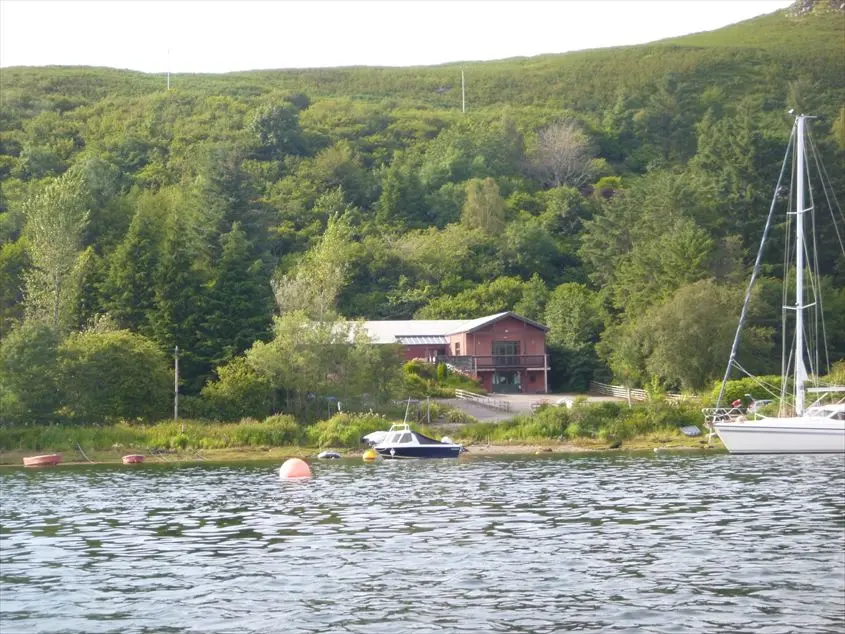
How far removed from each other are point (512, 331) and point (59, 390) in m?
40.3

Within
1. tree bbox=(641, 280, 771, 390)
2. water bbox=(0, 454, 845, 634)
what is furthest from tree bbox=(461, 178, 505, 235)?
water bbox=(0, 454, 845, 634)

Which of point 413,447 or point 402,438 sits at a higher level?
point 402,438

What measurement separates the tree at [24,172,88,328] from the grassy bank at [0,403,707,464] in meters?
16.8

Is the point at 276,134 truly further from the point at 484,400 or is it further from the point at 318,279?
the point at 484,400

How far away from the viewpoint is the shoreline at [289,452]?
64.9 metres

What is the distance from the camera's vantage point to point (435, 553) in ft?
97.9

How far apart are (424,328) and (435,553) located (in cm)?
7345

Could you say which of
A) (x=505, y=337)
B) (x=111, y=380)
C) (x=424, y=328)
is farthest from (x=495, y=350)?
(x=111, y=380)

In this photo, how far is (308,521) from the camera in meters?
37.0

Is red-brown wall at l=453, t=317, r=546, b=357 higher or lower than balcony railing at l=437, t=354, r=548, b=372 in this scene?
higher

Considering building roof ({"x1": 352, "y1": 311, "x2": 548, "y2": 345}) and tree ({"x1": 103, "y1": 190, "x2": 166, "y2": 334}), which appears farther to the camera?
building roof ({"x1": 352, "y1": 311, "x2": 548, "y2": 345})

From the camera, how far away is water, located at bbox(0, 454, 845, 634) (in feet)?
73.0

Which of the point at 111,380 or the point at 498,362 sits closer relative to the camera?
the point at 111,380

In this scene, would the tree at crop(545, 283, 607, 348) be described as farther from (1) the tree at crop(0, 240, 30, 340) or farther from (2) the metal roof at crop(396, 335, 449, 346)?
(1) the tree at crop(0, 240, 30, 340)
